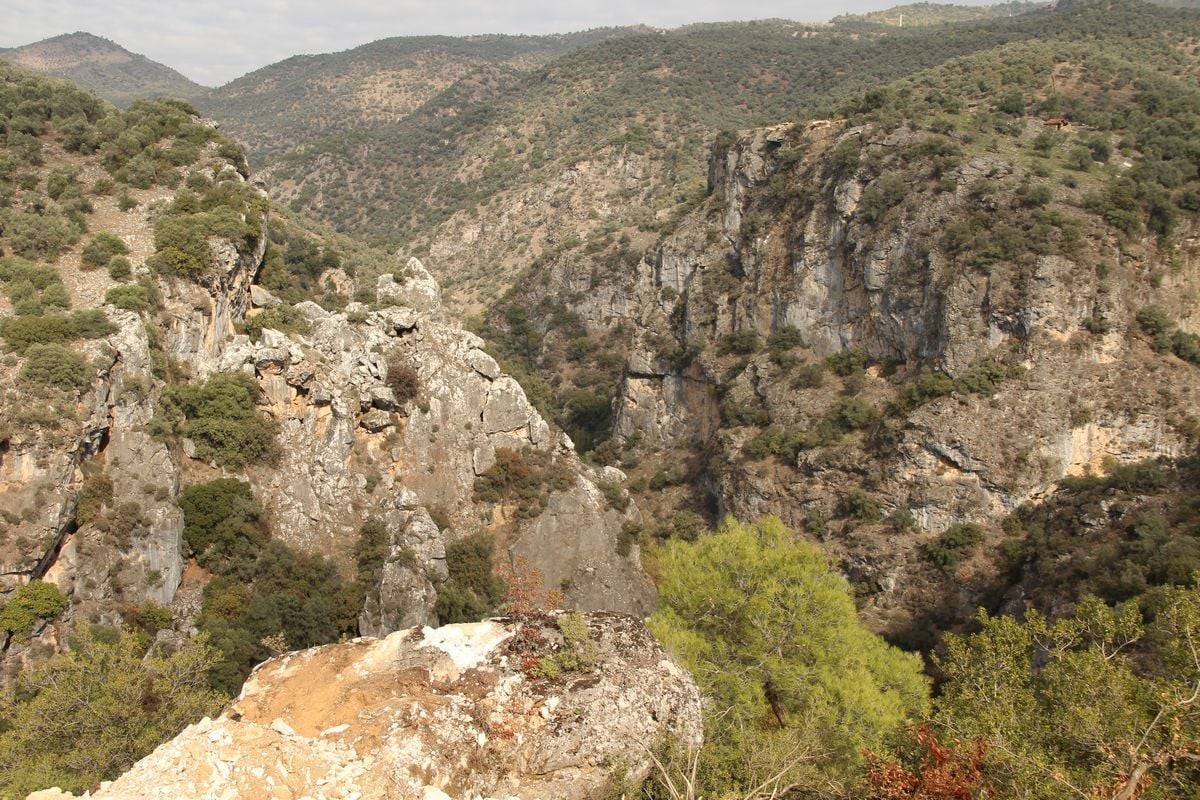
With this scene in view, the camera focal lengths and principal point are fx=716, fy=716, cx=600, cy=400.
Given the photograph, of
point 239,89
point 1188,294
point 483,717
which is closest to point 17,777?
point 483,717

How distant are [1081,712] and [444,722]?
28.6 ft

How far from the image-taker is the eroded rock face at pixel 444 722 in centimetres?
827

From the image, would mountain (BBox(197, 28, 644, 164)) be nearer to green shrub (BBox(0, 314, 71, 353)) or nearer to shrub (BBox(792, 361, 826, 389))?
shrub (BBox(792, 361, 826, 389))

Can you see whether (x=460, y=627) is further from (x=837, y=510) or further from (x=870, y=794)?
(x=837, y=510)

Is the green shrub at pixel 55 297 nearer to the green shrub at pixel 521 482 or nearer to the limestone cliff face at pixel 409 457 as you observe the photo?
the limestone cliff face at pixel 409 457

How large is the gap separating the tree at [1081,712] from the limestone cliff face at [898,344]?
23589 mm

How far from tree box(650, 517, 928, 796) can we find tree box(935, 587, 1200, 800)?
214cm

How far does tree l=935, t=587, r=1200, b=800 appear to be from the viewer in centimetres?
870

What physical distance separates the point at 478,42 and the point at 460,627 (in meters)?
204

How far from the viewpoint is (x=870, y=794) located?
397 inches

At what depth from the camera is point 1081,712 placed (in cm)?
993

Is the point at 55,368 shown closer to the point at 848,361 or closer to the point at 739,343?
the point at 739,343

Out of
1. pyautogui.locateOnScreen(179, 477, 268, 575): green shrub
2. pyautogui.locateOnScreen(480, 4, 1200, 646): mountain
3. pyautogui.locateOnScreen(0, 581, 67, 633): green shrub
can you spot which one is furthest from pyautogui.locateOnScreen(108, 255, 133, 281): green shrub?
pyautogui.locateOnScreen(480, 4, 1200, 646): mountain

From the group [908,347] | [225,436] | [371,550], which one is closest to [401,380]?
[225,436]
